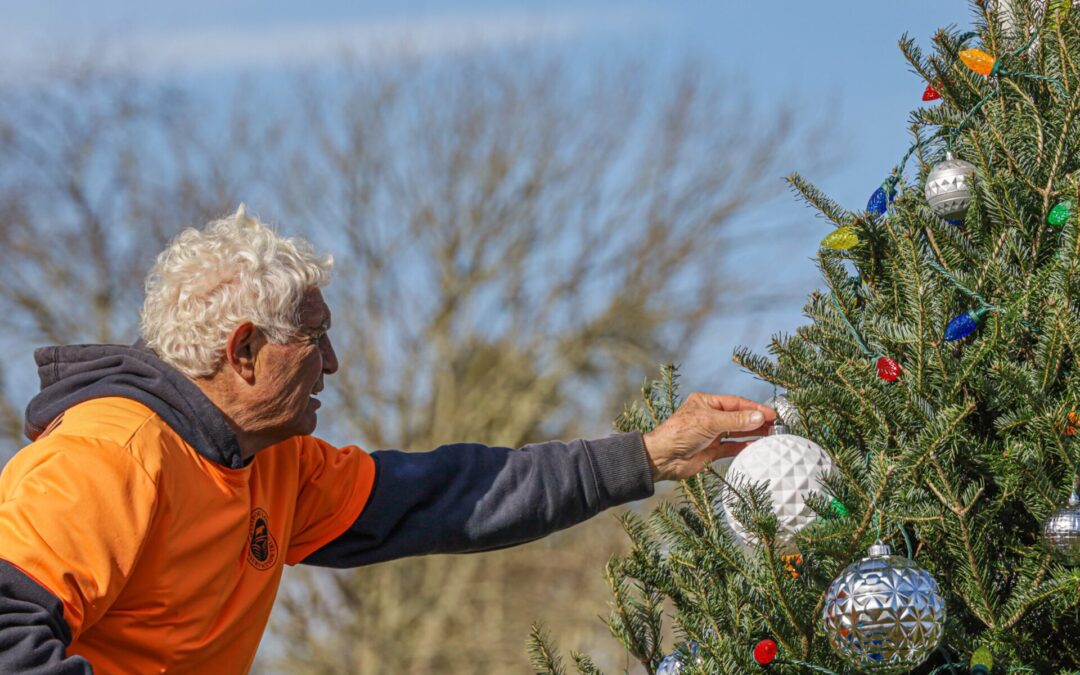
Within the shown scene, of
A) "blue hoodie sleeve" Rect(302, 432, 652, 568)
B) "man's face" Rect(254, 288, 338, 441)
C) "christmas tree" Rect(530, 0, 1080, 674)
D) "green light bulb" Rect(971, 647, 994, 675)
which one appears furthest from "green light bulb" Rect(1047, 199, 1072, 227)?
"man's face" Rect(254, 288, 338, 441)

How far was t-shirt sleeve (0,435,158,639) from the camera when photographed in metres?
1.85

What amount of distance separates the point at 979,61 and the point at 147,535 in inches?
68.0

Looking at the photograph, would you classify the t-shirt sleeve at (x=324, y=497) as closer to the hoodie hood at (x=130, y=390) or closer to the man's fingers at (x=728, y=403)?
the hoodie hood at (x=130, y=390)

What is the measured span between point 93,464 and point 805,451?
120cm

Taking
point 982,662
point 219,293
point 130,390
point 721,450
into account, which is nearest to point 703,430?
point 721,450

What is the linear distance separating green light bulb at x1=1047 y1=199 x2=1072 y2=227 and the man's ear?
1.47 meters

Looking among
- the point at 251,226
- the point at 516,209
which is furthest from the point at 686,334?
the point at 251,226

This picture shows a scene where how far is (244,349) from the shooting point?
7.68ft

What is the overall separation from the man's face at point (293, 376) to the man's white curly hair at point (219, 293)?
0.08ft

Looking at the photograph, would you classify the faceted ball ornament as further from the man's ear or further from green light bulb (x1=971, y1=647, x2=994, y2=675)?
the man's ear

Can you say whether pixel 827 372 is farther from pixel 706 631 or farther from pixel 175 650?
pixel 175 650

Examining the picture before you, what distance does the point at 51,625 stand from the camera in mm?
1838

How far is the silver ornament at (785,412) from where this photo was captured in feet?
7.63

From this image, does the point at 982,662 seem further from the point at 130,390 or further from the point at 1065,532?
the point at 130,390
